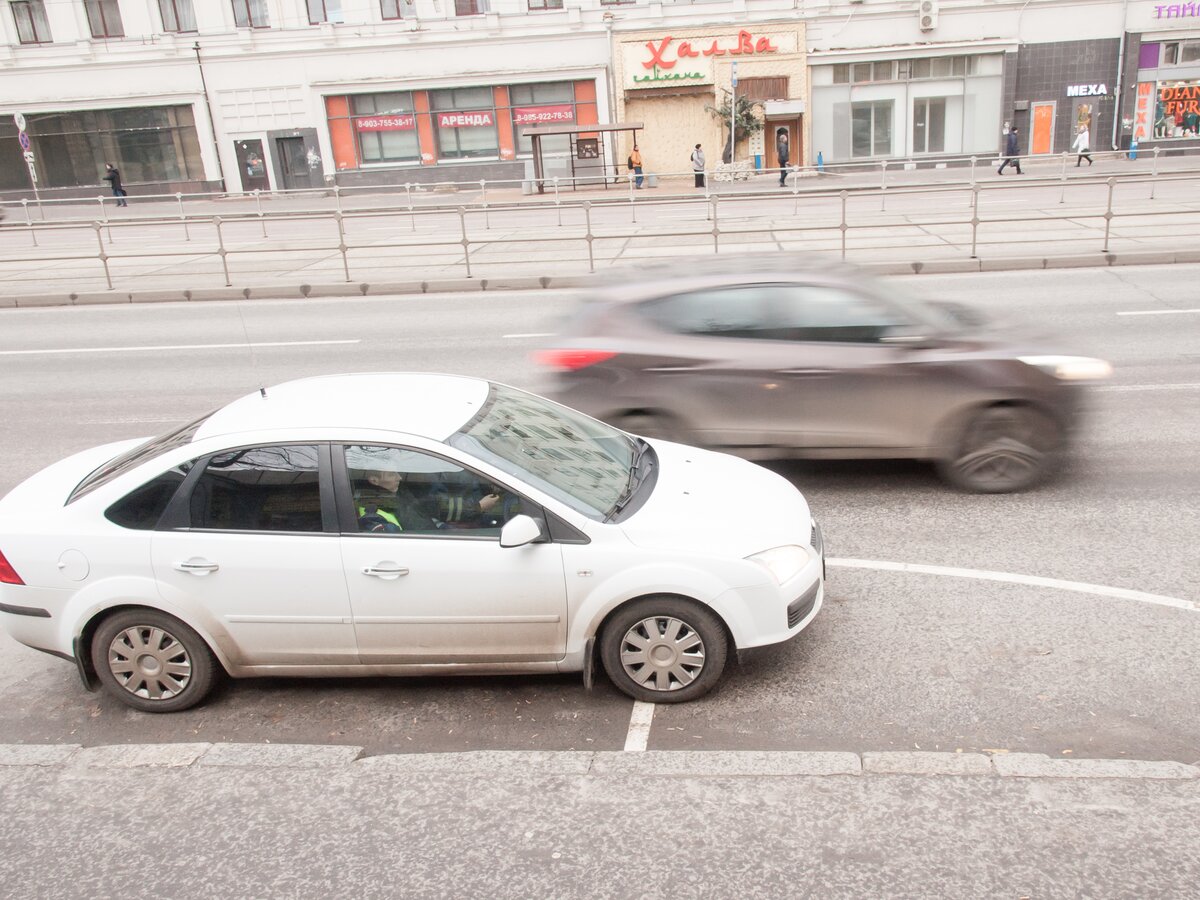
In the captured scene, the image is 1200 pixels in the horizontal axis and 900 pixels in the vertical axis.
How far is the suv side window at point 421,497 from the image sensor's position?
15.4ft

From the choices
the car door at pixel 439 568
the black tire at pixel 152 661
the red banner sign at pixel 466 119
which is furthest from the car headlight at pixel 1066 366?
the red banner sign at pixel 466 119

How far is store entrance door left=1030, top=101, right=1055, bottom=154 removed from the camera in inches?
1510

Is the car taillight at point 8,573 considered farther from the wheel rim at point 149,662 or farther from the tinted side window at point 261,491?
the tinted side window at point 261,491

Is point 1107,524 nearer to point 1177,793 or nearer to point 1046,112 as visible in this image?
point 1177,793

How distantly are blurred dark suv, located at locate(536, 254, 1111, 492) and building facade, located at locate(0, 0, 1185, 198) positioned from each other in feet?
99.7

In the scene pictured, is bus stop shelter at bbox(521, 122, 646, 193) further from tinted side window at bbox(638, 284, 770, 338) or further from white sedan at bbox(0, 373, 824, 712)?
white sedan at bbox(0, 373, 824, 712)

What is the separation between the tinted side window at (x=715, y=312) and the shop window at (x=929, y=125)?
35.4 meters

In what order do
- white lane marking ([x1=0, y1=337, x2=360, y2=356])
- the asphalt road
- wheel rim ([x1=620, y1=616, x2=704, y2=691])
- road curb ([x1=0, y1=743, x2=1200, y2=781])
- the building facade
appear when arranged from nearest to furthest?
road curb ([x1=0, y1=743, x2=1200, y2=781]) < the asphalt road < wheel rim ([x1=620, y1=616, x2=704, y2=691]) < white lane marking ([x1=0, y1=337, x2=360, y2=356]) < the building facade

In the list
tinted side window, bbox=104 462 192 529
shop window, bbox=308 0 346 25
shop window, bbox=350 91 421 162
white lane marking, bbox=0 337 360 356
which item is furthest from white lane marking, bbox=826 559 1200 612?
shop window, bbox=308 0 346 25

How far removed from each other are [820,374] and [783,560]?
272 cm

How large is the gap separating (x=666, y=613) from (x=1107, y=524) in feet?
11.8

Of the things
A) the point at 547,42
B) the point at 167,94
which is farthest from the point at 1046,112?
the point at 167,94

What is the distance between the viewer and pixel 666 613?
4711mm

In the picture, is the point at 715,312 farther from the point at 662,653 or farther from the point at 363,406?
the point at 662,653
